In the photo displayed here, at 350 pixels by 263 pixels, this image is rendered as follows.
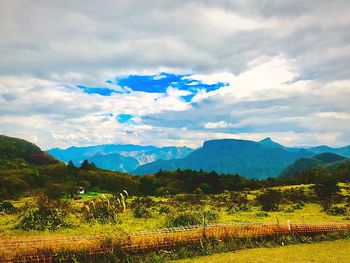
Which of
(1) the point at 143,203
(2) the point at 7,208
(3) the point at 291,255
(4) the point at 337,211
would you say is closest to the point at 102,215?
(1) the point at 143,203

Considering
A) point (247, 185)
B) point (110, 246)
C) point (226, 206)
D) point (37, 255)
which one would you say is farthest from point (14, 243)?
point (247, 185)

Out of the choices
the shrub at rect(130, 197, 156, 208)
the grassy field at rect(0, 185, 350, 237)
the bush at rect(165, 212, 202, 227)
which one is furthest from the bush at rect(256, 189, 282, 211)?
the bush at rect(165, 212, 202, 227)

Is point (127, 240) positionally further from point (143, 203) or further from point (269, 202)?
point (269, 202)

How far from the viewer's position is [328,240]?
59.1 ft

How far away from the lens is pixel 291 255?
562 inches

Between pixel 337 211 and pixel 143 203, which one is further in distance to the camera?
pixel 143 203

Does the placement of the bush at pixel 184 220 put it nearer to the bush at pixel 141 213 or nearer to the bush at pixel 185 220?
the bush at pixel 185 220

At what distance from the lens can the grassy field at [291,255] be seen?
13.5 m

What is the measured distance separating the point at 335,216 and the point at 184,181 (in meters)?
58.8

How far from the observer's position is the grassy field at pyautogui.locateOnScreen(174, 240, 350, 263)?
13453 millimetres

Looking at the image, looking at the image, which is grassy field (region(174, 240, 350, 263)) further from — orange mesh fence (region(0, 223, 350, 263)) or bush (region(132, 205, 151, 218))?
bush (region(132, 205, 151, 218))

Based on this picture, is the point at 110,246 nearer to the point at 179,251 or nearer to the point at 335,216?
the point at 179,251

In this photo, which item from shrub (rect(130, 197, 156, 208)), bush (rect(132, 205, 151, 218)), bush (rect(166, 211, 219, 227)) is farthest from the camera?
shrub (rect(130, 197, 156, 208))

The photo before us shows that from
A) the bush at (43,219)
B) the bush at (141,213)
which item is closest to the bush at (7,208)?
the bush at (43,219)
